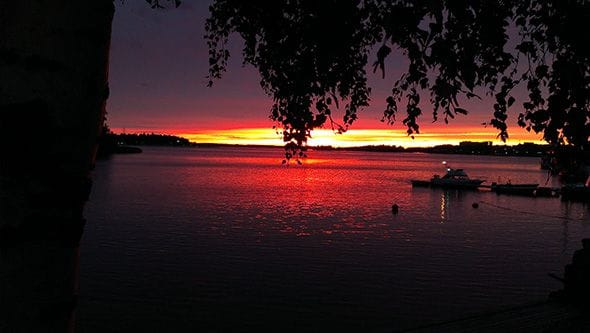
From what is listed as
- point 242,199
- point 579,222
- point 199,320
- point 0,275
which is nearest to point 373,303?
point 199,320

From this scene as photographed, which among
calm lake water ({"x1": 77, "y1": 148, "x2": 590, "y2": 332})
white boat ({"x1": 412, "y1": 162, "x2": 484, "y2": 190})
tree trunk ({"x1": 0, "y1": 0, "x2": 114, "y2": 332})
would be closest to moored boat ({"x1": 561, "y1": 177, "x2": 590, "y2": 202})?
calm lake water ({"x1": 77, "y1": 148, "x2": 590, "y2": 332})

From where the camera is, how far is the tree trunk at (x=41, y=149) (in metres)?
1.77

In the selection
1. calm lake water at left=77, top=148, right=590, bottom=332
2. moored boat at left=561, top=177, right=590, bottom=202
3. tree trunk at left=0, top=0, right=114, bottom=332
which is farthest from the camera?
moored boat at left=561, top=177, right=590, bottom=202

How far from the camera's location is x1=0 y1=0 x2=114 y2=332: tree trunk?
177cm

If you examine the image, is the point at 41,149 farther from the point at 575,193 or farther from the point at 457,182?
the point at 457,182

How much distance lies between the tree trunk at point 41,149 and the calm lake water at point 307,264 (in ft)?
65.8

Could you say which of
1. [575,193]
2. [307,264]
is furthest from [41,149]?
[575,193]

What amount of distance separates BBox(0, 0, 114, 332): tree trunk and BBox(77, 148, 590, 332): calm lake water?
2006 centimetres

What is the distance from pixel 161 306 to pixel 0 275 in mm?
22915

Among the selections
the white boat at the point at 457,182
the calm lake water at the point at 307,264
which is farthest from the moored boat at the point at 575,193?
the white boat at the point at 457,182

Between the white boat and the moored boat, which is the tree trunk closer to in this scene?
the moored boat

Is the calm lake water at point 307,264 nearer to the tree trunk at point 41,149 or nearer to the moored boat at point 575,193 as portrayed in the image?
the moored boat at point 575,193

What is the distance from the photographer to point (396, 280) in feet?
94.0

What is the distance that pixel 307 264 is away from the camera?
106ft
